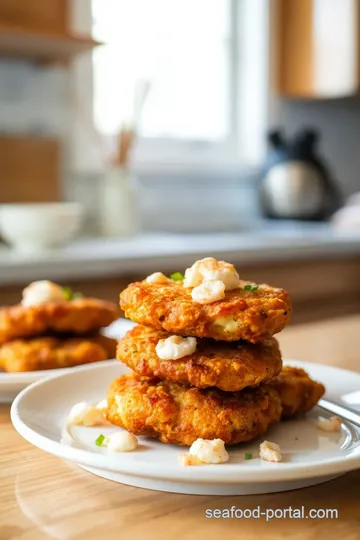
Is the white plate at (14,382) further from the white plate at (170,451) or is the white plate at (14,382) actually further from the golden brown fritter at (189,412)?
the golden brown fritter at (189,412)

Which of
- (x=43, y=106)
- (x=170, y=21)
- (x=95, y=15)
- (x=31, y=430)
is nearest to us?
(x=31, y=430)

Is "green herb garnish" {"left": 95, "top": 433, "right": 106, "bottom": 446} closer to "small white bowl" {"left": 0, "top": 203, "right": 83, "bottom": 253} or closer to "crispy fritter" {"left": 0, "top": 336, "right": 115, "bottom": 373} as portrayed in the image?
"crispy fritter" {"left": 0, "top": 336, "right": 115, "bottom": 373}

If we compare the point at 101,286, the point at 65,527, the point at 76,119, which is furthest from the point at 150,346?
the point at 76,119

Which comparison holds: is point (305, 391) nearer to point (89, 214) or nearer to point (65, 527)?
point (65, 527)

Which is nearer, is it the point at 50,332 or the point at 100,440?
the point at 100,440

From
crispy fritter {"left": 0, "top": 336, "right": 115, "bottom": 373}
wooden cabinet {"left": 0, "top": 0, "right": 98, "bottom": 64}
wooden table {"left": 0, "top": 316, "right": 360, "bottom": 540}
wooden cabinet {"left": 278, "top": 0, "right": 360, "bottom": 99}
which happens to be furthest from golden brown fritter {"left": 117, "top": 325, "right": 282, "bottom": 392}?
wooden cabinet {"left": 278, "top": 0, "right": 360, "bottom": 99}

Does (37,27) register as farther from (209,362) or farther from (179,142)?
(209,362)

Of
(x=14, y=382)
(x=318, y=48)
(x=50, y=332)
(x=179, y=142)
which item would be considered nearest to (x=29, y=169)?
(x=179, y=142)
